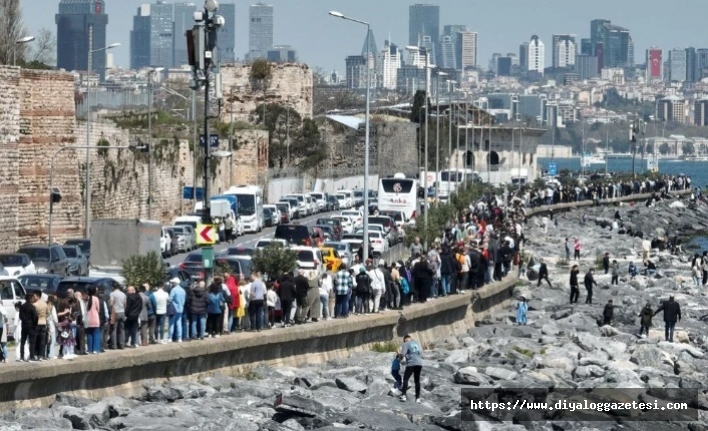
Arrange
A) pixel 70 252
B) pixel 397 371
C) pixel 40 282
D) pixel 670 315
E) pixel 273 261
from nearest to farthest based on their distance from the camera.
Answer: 1. pixel 397 371
2. pixel 40 282
3. pixel 273 261
4. pixel 670 315
5. pixel 70 252

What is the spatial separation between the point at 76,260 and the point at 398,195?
99.7 feet

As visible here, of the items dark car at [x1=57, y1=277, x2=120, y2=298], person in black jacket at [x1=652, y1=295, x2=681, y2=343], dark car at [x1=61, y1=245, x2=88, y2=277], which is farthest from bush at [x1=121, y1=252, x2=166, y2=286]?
person in black jacket at [x1=652, y1=295, x2=681, y2=343]

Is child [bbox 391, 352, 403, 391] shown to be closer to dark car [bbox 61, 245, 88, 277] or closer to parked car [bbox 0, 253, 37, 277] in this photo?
parked car [bbox 0, 253, 37, 277]

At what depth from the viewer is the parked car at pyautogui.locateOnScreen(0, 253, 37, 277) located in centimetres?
4231

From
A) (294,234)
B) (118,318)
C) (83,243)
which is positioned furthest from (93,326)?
(294,234)

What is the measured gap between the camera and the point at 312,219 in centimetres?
8069

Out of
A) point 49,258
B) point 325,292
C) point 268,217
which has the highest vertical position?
point 325,292

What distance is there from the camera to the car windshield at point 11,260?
43000 mm

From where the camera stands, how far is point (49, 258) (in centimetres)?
4516

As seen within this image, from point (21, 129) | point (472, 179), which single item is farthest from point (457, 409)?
point (472, 179)

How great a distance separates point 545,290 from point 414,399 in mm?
29223

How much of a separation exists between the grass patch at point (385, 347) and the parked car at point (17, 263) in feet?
29.7

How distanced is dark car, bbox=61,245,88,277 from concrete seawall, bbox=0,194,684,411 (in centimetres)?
916

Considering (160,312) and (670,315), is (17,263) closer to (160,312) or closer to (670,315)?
(160,312)
